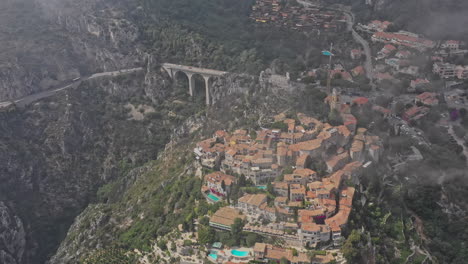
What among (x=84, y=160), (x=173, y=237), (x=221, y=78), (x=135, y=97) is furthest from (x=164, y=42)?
(x=173, y=237)

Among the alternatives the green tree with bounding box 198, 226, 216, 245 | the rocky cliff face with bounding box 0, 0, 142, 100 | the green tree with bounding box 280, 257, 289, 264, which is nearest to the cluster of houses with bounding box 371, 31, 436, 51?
the rocky cliff face with bounding box 0, 0, 142, 100

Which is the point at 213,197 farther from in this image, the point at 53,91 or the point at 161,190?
the point at 53,91

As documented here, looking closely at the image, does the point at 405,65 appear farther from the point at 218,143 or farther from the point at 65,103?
the point at 65,103

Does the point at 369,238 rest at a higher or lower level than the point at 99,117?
higher

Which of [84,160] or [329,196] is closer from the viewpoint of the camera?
[329,196]

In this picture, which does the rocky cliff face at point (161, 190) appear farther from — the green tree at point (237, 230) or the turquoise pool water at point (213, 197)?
the green tree at point (237, 230)

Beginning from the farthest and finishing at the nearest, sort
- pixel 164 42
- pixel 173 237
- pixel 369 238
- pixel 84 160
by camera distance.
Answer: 1. pixel 164 42
2. pixel 84 160
3. pixel 173 237
4. pixel 369 238

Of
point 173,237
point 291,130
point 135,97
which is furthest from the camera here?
point 135,97
